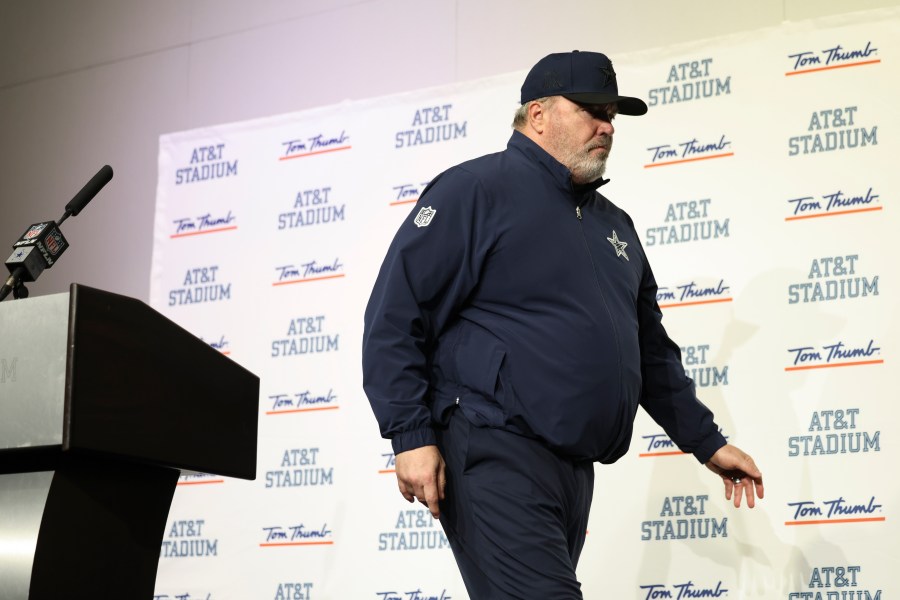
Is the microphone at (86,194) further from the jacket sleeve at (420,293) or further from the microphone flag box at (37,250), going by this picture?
the jacket sleeve at (420,293)

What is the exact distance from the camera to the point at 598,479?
334 centimetres

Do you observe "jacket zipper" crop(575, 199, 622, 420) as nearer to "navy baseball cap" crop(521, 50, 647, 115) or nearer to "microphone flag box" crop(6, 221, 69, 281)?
"navy baseball cap" crop(521, 50, 647, 115)

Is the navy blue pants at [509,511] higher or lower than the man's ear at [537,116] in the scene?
lower

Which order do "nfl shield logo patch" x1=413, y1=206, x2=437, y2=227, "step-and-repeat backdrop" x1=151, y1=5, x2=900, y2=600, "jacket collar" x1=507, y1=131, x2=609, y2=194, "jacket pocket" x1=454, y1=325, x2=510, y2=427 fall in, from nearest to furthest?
"jacket pocket" x1=454, y1=325, x2=510, y2=427, "nfl shield logo patch" x1=413, y1=206, x2=437, y2=227, "jacket collar" x1=507, y1=131, x2=609, y2=194, "step-and-repeat backdrop" x1=151, y1=5, x2=900, y2=600

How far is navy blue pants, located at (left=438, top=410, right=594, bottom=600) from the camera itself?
6.07 feet

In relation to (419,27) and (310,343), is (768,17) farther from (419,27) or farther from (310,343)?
(310,343)

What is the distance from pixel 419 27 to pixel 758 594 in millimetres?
2306

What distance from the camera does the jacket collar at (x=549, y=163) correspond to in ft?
7.21

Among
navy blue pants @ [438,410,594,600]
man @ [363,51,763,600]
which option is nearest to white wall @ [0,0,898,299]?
man @ [363,51,763,600]

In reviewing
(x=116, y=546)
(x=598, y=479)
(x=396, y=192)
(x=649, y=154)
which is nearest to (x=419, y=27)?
(x=396, y=192)

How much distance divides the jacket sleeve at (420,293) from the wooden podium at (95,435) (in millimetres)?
293

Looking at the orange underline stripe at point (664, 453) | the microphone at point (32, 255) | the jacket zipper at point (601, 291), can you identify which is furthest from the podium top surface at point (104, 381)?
the orange underline stripe at point (664, 453)

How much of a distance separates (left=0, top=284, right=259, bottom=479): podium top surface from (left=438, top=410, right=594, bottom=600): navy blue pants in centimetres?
44

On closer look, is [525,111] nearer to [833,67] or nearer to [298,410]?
[833,67]
